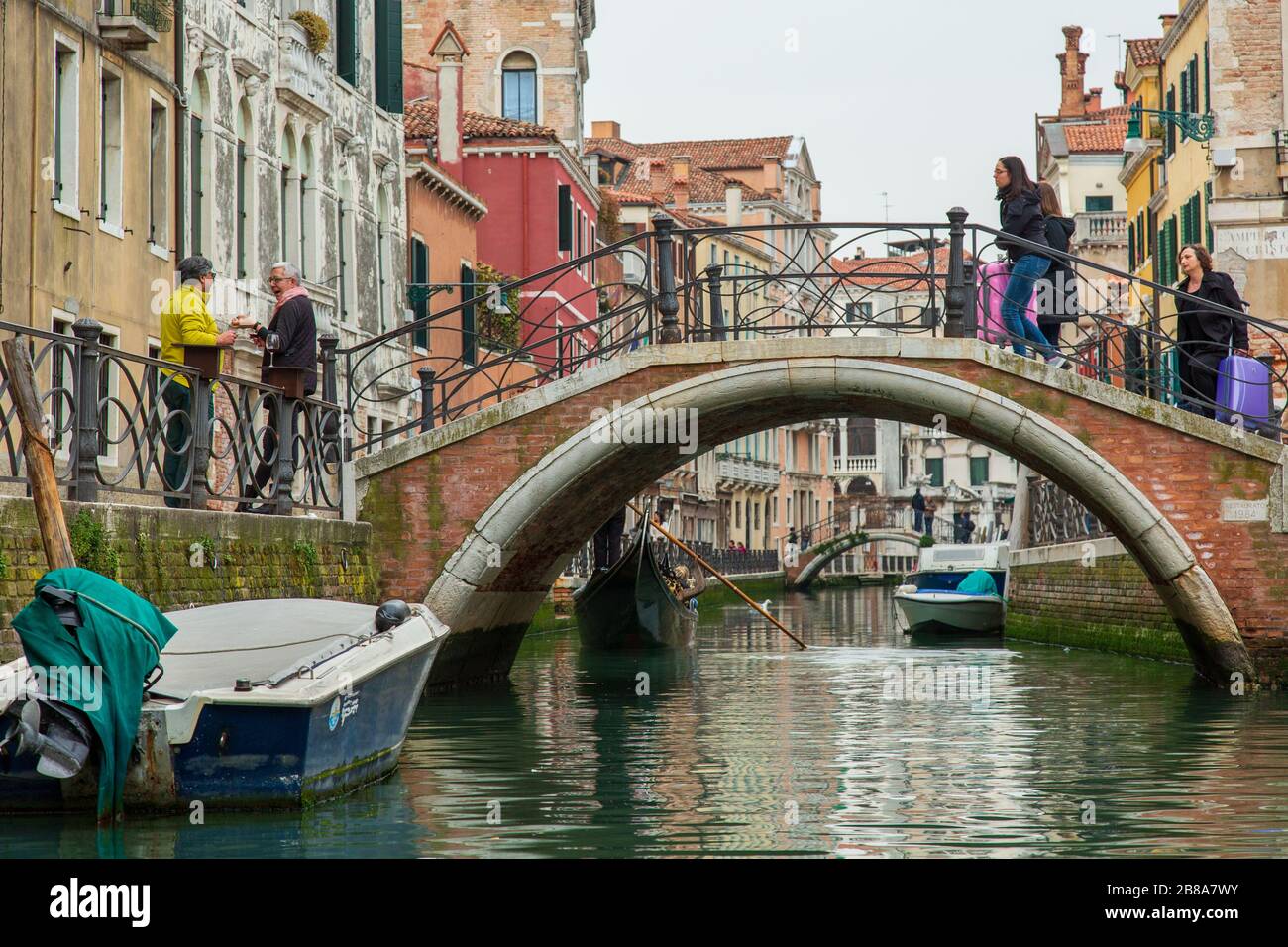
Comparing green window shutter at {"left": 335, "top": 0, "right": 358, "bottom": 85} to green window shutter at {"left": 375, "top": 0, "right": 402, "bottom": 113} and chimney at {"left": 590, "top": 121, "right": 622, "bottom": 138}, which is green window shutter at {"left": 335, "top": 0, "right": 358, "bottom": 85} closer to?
green window shutter at {"left": 375, "top": 0, "right": 402, "bottom": 113}

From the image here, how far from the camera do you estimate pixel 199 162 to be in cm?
1647

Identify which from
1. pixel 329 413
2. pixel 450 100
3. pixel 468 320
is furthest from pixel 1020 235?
pixel 450 100

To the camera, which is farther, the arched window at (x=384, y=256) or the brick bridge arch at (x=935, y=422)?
the arched window at (x=384, y=256)

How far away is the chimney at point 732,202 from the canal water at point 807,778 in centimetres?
3981

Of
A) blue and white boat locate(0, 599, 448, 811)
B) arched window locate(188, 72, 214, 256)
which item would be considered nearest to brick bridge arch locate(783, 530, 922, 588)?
arched window locate(188, 72, 214, 256)

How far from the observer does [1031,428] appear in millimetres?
12414

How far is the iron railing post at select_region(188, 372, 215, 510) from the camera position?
33.6ft

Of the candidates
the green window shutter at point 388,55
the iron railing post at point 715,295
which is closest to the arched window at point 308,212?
the green window shutter at point 388,55

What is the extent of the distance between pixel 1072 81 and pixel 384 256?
1189 inches

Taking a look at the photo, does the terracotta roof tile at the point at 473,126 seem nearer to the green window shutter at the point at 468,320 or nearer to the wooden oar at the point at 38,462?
the green window shutter at the point at 468,320

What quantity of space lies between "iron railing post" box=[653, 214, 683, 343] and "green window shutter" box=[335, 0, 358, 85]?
8.25 m

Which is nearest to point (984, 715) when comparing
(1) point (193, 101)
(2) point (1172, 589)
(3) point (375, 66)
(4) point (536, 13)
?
(2) point (1172, 589)

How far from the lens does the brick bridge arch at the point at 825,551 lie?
57.1 meters
